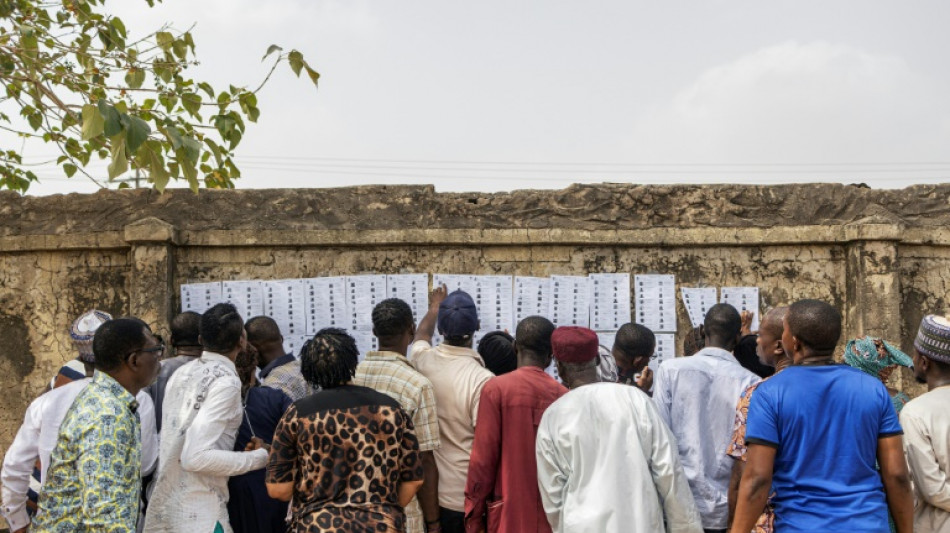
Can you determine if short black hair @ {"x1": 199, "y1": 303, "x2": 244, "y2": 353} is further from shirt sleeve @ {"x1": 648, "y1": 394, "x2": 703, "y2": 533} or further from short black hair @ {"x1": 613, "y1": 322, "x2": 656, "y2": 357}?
short black hair @ {"x1": 613, "y1": 322, "x2": 656, "y2": 357}

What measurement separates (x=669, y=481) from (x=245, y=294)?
3509 mm

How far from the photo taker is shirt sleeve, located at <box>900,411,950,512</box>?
130 inches

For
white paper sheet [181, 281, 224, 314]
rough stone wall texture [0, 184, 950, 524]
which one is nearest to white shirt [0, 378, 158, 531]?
white paper sheet [181, 281, 224, 314]

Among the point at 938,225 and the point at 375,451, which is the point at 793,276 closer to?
the point at 938,225

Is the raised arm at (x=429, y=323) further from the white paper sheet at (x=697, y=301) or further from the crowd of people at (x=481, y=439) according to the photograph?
the white paper sheet at (x=697, y=301)

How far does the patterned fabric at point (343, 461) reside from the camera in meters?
3.25

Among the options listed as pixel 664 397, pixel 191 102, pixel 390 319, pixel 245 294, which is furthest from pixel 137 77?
pixel 664 397

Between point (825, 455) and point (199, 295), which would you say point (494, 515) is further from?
point (199, 295)

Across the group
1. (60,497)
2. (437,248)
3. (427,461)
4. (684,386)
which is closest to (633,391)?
(684,386)

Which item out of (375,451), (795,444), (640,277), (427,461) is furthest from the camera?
(640,277)

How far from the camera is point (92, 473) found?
308 centimetres

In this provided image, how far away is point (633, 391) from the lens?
345cm

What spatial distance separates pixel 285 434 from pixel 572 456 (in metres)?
1.14

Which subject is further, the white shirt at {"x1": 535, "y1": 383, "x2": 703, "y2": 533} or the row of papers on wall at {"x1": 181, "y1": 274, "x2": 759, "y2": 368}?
the row of papers on wall at {"x1": 181, "y1": 274, "x2": 759, "y2": 368}
